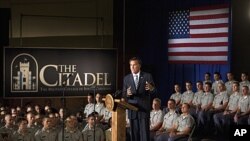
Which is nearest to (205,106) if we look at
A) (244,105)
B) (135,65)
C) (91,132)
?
(244,105)

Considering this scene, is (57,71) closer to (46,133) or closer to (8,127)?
(8,127)

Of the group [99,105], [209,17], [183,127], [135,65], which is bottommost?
[183,127]

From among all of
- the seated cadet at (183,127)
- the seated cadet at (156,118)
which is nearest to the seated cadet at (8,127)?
the seated cadet at (156,118)

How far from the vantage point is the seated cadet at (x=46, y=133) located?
9.95 metres

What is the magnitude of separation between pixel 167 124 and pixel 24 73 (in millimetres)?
4153

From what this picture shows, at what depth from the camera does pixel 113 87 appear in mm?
13828

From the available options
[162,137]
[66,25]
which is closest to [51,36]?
[66,25]

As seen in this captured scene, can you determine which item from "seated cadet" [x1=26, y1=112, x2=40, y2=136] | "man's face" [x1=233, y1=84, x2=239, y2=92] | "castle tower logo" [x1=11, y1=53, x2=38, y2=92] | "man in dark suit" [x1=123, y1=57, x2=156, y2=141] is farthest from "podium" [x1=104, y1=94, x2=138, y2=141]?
"castle tower logo" [x1=11, y1=53, x2=38, y2=92]

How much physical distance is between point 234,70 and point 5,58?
5.62 meters

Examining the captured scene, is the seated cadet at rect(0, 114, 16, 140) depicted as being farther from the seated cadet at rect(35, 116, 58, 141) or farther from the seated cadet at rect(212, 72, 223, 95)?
the seated cadet at rect(212, 72, 223, 95)

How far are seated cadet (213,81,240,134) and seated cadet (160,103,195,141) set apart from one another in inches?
48.3

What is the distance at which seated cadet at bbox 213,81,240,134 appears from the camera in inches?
436

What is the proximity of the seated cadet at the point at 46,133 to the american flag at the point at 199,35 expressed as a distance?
17.4ft

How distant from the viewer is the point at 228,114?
11.1m
